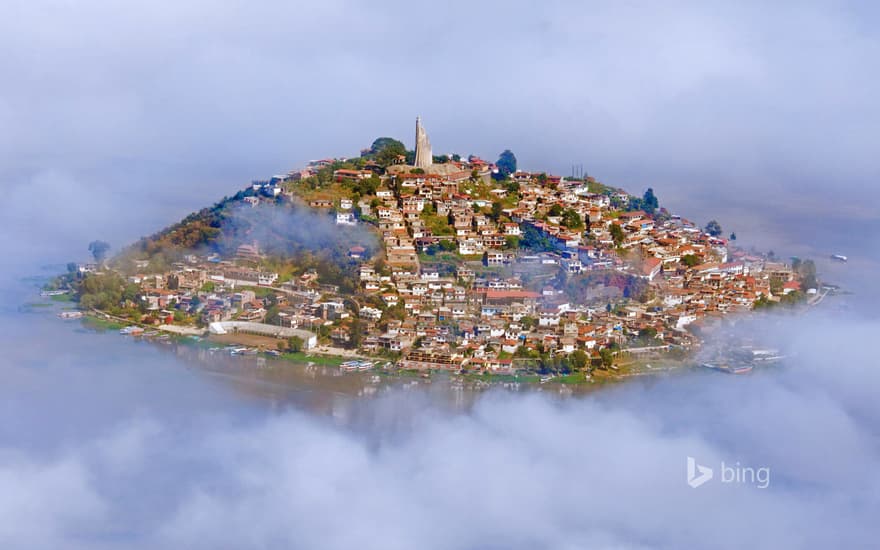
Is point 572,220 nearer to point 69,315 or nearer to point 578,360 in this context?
point 578,360

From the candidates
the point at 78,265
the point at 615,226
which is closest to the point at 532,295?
the point at 615,226

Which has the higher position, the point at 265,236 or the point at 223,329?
the point at 265,236

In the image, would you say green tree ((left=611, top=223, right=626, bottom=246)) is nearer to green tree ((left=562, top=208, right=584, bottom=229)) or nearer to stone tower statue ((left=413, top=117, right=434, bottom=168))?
green tree ((left=562, top=208, right=584, bottom=229))

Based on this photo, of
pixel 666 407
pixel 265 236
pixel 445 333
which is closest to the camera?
pixel 666 407

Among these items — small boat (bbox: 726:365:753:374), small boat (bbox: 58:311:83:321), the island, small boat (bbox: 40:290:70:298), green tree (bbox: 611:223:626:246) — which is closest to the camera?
small boat (bbox: 726:365:753:374)

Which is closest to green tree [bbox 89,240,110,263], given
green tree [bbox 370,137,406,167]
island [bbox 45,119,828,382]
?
island [bbox 45,119,828,382]

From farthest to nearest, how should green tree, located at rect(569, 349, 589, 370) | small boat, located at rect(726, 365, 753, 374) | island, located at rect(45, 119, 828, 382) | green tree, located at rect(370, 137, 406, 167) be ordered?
1. green tree, located at rect(370, 137, 406, 167)
2. island, located at rect(45, 119, 828, 382)
3. green tree, located at rect(569, 349, 589, 370)
4. small boat, located at rect(726, 365, 753, 374)

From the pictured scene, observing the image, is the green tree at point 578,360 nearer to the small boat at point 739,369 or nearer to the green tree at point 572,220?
the small boat at point 739,369

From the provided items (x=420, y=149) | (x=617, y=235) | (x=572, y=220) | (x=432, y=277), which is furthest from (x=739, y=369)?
(x=420, y=149)

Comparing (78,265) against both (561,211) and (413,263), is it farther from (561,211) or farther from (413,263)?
(561,211)
